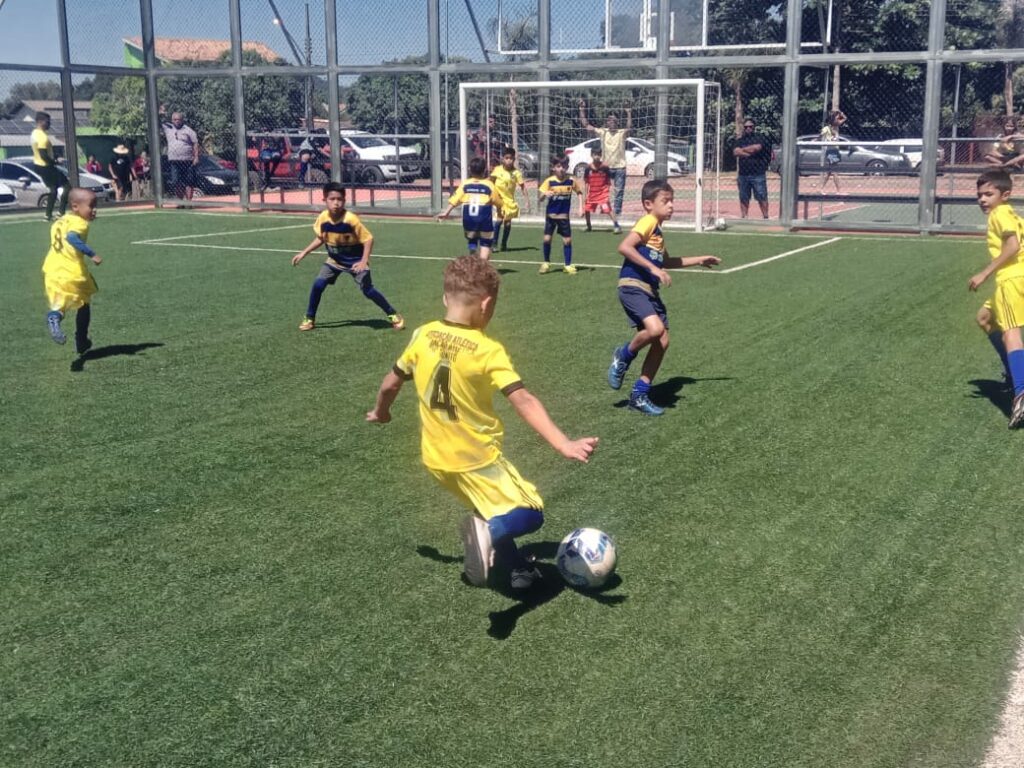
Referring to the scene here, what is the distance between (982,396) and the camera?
8.57m

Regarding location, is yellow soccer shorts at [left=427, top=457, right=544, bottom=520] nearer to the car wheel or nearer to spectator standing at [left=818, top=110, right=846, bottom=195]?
spectator standing at [left=818, top=110, right=846, bottom=195]

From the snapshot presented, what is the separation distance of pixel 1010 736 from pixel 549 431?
196 cm

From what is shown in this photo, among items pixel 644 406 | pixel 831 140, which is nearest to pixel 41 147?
pixel 831 140

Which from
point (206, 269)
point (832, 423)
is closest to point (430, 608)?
point (832, 423)

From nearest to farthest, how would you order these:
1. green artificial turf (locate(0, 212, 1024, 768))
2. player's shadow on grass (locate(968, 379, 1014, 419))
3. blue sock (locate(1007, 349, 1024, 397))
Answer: green artificial turf (locate(0, 212, 1024, 768))
blue sock (locate(1007, 349, 1024, 397))
player's shadow on grass (locate(968, 379, 1014, 419))

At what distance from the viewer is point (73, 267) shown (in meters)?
10.0

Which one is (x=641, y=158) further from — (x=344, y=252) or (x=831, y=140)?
(x=344, y=252)

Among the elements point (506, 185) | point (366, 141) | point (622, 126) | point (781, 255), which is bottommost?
point (781, 255)

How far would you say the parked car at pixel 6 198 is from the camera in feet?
88.4

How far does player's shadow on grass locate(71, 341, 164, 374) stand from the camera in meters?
10.1

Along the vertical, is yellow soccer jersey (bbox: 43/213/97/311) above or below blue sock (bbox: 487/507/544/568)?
above

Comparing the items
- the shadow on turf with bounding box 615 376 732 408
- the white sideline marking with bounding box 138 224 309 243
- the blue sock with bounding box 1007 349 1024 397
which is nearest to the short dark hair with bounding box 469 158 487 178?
the white sideline marking with bounding box 138 224 309 243

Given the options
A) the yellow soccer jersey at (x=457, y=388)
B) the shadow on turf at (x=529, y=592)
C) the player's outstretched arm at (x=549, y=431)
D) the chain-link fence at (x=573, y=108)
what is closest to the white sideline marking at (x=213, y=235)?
the chain-link fence at (x=573, y=108)

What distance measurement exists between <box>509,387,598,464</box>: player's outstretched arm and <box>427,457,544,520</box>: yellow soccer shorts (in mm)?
342
